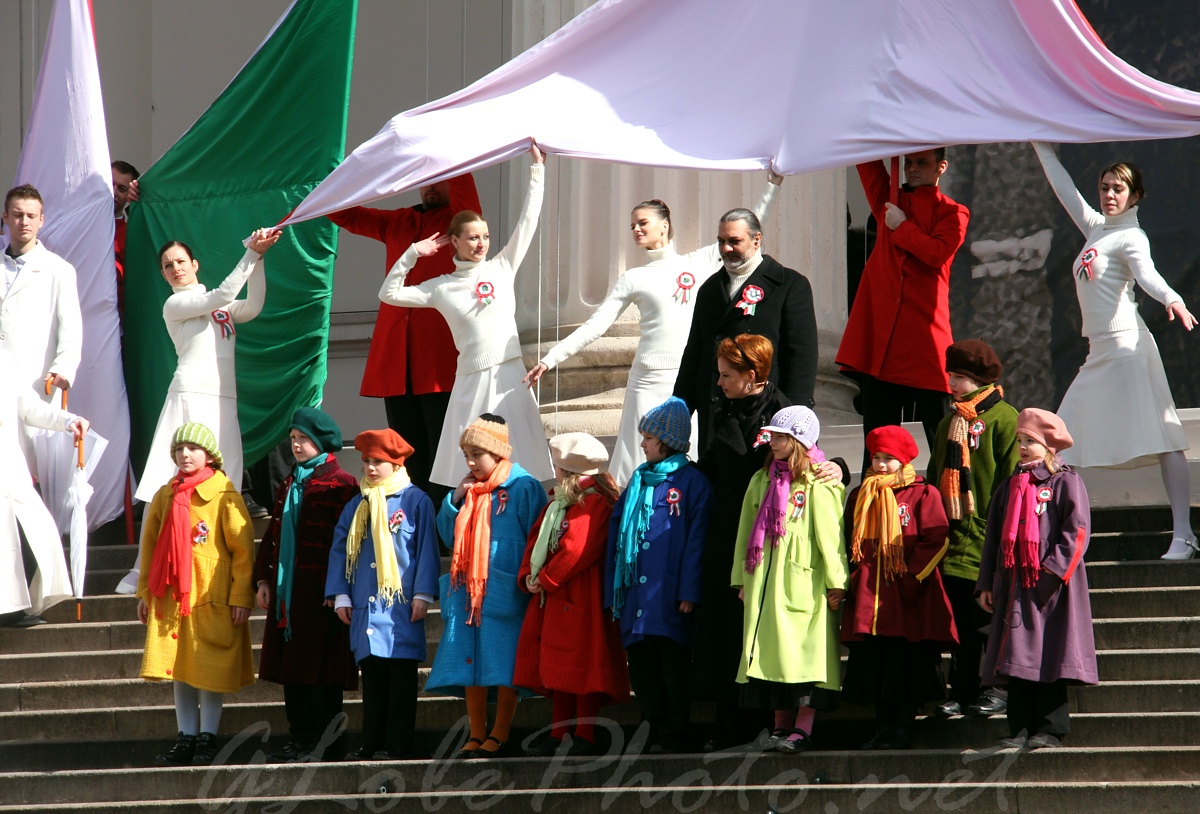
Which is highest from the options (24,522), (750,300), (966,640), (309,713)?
(750,300)

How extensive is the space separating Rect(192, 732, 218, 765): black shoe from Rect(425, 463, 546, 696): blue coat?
1030mm

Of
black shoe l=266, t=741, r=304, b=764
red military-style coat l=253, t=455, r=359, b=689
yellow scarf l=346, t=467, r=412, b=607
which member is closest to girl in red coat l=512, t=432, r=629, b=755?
yellow scarf l=346, t=467, r=412, b=607

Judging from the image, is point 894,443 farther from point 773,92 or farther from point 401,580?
point 773,92

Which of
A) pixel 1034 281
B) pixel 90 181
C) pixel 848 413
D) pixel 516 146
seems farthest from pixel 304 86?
pixel 1034 281

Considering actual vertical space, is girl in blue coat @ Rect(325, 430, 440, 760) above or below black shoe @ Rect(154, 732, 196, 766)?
above

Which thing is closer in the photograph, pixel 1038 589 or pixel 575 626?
pixel 1038 589

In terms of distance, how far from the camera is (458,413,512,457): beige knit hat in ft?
27.0

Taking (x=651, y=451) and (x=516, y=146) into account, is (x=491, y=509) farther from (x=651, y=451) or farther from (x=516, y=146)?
(x=516, y=146)

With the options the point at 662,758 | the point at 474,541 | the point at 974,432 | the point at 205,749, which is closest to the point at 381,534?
the point at 474,541

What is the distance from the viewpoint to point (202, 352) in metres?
10.2

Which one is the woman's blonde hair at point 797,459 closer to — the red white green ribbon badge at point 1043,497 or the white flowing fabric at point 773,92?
the red white green ribbon badge at point 1043,497

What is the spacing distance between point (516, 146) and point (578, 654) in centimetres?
272

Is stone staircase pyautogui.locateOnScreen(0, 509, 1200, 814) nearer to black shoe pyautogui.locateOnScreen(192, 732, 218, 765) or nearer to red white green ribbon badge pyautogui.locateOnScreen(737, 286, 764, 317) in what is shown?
black shoe pyautogui.locateOnScreen(192, 732, 218, 765)

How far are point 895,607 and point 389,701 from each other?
7.23 feet
